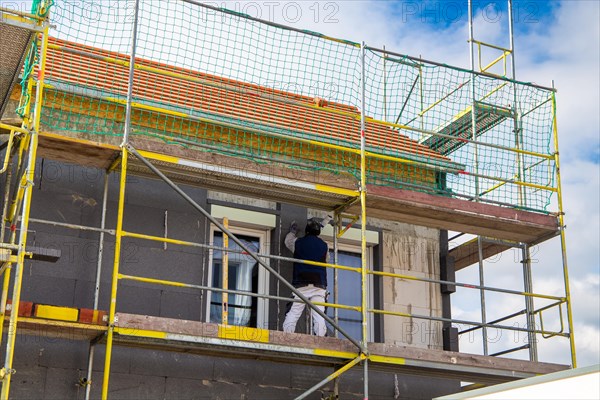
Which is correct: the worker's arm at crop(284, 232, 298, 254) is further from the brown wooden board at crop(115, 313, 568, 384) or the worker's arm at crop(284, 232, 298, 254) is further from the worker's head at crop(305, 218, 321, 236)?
the brown wooden board at crop(115, 313, 568, 384)

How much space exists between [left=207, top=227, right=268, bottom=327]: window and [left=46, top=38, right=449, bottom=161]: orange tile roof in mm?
1600

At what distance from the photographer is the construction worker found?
39.2 feet

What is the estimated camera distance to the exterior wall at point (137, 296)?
10844mm

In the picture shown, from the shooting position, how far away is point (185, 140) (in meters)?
11.9

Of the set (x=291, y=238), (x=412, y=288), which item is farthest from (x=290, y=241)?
(x=412, y=288)

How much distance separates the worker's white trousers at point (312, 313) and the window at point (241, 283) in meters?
0.60

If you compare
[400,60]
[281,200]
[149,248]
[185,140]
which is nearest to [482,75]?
[400,60]

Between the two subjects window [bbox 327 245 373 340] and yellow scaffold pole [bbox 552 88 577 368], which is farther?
window [bbox 327 245 373 340]

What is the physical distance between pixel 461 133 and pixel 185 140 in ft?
17.9

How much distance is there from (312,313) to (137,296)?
2168 mm

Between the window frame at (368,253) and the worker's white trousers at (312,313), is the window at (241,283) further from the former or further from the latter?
the window frame at (368,253)

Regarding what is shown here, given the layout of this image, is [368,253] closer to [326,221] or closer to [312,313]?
[326,221]

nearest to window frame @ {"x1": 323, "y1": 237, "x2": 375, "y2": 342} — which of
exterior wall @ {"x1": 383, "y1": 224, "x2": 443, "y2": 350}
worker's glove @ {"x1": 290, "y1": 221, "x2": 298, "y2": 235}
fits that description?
exterior wall @ {"x1": 383, "y1": 224, "x2": 443, "y2": 350}

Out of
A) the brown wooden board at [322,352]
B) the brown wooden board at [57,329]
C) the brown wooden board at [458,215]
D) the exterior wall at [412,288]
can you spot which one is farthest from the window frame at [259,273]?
the brown wooden board at [57,329]
